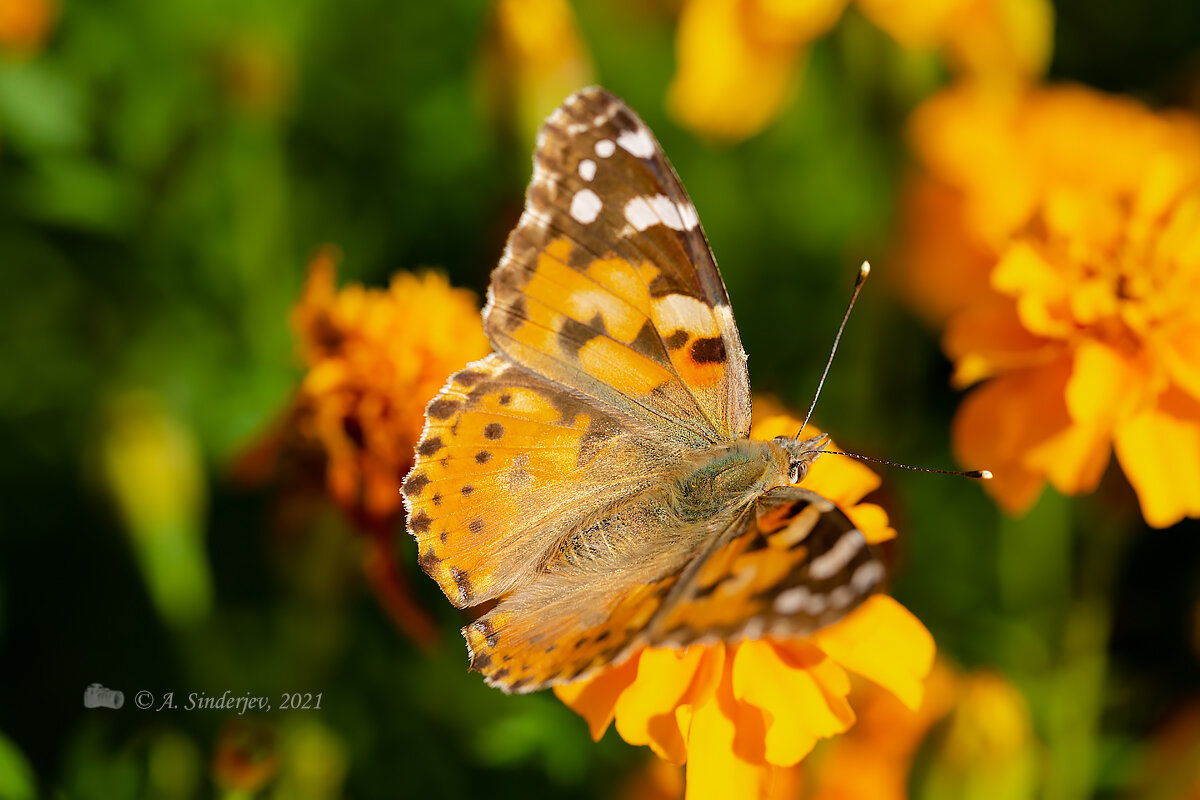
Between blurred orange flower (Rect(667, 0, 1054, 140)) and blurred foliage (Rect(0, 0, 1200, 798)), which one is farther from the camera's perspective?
blurred orange flower (Rect(667, 0, 1054, 140))

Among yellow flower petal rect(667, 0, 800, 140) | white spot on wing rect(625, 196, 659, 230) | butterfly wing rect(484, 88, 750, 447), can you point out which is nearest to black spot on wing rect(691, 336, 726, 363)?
butterfly wing rect(484, 88, 750, 447)

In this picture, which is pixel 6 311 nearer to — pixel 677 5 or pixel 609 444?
pixel 609 444

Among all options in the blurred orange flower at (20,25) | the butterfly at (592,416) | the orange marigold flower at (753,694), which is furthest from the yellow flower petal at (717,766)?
the blurred orange flower at (20,25)

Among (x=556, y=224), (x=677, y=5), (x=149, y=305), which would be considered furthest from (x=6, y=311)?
(x=677, y=5)

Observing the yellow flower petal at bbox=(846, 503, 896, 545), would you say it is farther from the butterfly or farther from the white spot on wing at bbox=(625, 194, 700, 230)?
the white spot on wing at bbox=(625, 194, 700, 230)

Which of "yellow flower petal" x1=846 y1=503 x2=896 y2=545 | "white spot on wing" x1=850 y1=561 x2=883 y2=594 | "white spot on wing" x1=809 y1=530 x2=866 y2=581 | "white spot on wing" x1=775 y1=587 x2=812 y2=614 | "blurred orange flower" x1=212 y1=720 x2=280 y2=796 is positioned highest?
"white spot on wing" x1=850 y1=561 x2=883 y2=594

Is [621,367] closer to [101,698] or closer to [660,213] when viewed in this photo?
[660,213]

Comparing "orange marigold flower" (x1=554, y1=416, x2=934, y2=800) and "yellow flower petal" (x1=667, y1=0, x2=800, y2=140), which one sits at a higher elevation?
"yellow flower petal" (x1=667, y1=0, x2=800, y2=140)
